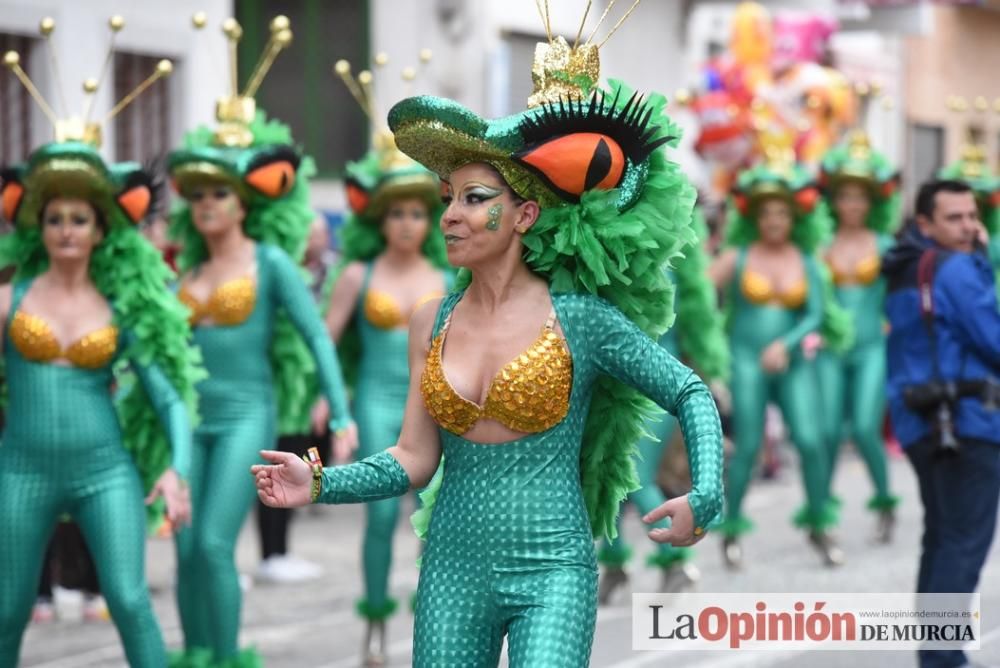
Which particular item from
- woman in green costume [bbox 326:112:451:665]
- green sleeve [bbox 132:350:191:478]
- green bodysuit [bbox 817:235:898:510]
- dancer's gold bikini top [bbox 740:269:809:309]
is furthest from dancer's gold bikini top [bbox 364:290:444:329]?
green bodysuit [bbox 817:235:898:510]

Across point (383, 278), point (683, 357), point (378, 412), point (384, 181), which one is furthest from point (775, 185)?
point (378, 412)

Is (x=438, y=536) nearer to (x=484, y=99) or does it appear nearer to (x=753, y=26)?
(x=484, y=99)

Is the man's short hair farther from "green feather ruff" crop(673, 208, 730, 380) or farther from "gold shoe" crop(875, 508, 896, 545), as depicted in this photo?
"gold shoe" crop(875, 508, 896, 545)

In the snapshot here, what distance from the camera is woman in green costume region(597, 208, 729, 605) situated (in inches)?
372

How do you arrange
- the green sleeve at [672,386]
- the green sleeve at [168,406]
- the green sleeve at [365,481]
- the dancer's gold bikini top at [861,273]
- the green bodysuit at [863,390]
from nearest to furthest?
the green sleeve at [672,386]
the green sleeve at [365,481]
the green sleeve at [168,406]
the green bodysuit at [863,390]
the dancer's gold bikini top at [861,273]

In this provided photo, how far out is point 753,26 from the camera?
68.4 ft

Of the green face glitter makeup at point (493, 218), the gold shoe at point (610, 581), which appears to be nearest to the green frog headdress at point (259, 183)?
the gold shoe at point (610, 581)

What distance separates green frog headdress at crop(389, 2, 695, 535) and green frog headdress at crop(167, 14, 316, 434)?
9.98 ft

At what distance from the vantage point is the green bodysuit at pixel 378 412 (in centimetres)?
820

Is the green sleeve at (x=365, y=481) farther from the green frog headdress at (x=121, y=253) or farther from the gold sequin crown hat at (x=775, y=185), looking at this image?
the gold sequin crown hat at (x=775, y=185)

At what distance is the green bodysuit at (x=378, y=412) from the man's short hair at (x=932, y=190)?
A: 88.0 inches

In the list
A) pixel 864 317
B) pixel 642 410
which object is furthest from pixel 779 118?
pixel 642 410

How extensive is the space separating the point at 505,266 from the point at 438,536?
2.23ft

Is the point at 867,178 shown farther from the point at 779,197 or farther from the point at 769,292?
the point at 769,292
